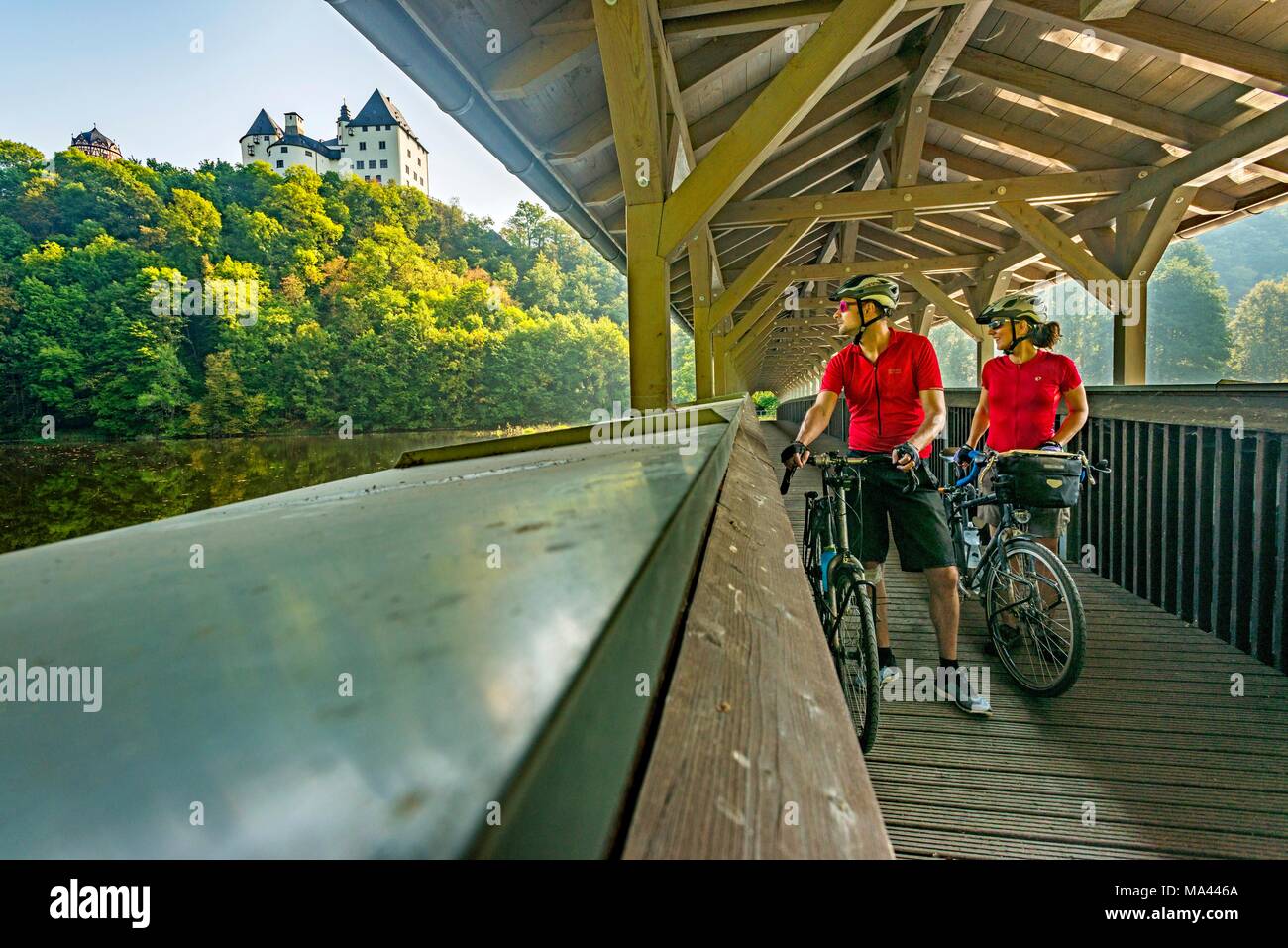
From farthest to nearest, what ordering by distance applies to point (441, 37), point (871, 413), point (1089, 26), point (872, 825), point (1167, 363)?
point (1167, 363) < point (1089, 26) < point (441, 37) < point (871, 413) < point (872, 825)

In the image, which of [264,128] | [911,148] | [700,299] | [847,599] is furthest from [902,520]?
[264,128]

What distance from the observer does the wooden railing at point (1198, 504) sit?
108 inches

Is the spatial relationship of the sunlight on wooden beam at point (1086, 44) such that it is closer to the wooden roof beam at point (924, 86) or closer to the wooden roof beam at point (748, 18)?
the wooden roof beam at point (924, 86)

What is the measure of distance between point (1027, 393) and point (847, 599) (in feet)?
5.10

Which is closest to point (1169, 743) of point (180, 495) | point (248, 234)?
point (180, 495)

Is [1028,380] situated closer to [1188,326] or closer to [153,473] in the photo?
[153,473]

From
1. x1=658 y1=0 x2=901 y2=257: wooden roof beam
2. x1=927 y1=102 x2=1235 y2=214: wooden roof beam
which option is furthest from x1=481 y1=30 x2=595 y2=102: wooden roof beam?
x1=927 y1=102 x2=1235 y2=214: wooden roof beam

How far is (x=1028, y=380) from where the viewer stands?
309 cm

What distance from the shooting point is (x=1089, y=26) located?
4.97 m

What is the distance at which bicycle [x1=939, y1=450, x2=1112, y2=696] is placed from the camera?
2389 millimetres

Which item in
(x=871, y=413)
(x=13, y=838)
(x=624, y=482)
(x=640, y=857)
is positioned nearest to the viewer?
(x=13, y=838)

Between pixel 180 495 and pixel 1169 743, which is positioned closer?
pixel 1169 743

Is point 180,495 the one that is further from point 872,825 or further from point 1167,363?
point 1167,363
